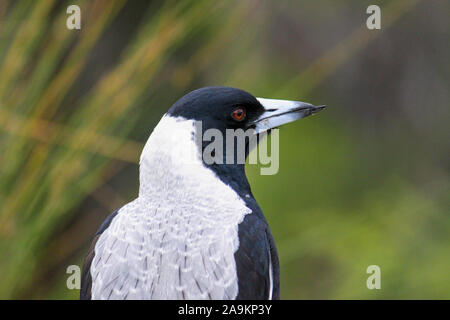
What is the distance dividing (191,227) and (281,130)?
1.35 meters

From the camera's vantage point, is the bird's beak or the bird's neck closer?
the bird's neck

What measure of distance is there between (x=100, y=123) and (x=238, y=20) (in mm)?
583

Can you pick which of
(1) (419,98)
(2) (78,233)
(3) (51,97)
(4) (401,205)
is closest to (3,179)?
(3) (51,97)

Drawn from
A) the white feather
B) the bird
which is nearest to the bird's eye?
the bird

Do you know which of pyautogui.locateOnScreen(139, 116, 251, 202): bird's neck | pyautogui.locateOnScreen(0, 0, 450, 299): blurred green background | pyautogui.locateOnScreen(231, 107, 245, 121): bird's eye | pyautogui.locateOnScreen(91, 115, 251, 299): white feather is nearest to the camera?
pyautogui.locateOnScreen(91, 115, 251, 299): white feather

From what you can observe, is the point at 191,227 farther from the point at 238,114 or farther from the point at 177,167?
the point at 238,114

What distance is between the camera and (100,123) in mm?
2027

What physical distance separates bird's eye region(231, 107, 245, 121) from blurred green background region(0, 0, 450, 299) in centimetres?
41

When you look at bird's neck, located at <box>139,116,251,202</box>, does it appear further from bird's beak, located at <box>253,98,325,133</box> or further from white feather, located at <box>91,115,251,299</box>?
bird's beak, located at <box>253,98,325,133</box>

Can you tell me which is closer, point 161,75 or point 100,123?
point 100,123

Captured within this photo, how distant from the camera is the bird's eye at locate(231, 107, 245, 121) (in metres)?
1.75

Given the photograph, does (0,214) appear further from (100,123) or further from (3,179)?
(100,123)

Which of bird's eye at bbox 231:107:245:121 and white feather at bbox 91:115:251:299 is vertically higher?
bird's eye at bbox 231:107:245:121

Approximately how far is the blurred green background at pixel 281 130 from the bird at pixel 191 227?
395 millimetres
